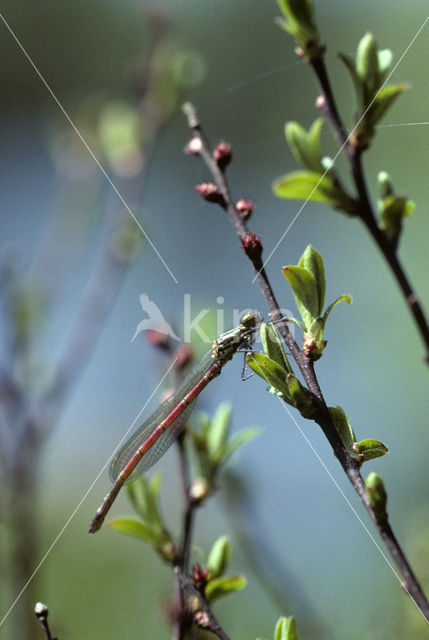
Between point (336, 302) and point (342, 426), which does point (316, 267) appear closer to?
point (336, 302)

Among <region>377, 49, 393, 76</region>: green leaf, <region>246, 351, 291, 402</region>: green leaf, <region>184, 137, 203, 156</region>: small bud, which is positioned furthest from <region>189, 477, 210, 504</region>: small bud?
<region>377, 49, 393, 76</region>: green leaf

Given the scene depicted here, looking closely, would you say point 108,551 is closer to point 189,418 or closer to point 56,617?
point 56,617

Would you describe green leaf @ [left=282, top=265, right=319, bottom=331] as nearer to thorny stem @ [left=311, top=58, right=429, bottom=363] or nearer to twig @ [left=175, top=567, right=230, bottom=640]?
thorny stem @ [left=311, top=58, right=429, bottom=363]

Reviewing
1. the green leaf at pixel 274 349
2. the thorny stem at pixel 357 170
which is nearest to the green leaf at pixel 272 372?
the green leaf at pixel 274 349

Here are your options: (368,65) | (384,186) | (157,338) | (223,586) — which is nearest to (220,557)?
(223,586)

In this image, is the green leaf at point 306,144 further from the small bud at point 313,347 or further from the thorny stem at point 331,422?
Result: the small bud at point 313,347

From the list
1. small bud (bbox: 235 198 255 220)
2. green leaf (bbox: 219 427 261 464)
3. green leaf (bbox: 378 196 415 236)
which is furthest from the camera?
green leaf (bbox: 219 427 261 464)

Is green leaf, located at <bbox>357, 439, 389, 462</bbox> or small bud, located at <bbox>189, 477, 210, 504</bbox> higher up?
small bud, located at <bbox>189, 477, 210, 504</bbox>
